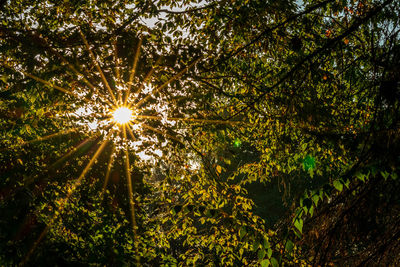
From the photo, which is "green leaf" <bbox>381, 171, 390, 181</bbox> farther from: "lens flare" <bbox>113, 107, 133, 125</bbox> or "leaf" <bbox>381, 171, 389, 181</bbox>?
"lens flare" <bbox>113, 107, 133, 125</bbox>

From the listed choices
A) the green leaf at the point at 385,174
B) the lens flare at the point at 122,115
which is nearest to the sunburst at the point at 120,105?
the lens flare at the point at 122,115

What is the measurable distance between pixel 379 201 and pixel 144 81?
295 centimetres

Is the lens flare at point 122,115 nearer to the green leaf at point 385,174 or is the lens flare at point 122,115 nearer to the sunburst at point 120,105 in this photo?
the sunburst at point 120,105

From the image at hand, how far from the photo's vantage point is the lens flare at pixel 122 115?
3437 mm

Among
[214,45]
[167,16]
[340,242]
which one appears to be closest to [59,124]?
[167,16]

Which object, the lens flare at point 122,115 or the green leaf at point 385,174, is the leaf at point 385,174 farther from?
the lens flare at point 122,115

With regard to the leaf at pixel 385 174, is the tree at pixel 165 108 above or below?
above

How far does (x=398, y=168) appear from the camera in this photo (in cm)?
139

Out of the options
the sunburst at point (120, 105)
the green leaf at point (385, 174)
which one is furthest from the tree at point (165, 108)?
the green leaf at point (385, 174)

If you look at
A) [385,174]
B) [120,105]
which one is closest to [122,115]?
[120,105]

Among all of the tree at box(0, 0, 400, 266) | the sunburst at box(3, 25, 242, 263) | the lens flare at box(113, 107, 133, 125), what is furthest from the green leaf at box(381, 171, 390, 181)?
the lens flare at box(113, 107, 133, 125)

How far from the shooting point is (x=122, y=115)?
3572 millimetres

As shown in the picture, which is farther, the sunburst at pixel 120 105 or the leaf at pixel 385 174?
the sunburst at pixel 120 105

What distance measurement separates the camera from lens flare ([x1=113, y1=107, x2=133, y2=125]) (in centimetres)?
344
